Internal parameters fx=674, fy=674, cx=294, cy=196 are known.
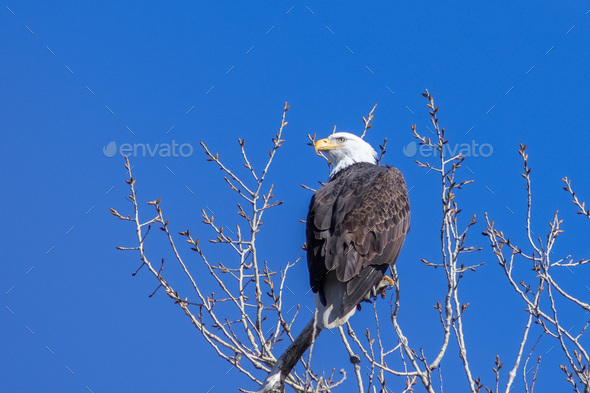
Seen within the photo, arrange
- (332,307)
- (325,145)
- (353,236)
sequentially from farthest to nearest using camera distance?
(325,145) < (353,236) < (332,307)

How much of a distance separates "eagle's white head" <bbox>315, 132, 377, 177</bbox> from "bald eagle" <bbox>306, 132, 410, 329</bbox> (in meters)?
0.30

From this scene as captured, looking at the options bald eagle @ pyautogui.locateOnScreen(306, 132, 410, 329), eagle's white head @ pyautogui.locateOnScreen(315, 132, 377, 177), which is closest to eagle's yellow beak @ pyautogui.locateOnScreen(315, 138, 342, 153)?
eagle's white head @ pyautogui.locateOnScreen(315, 132, 377, 177)

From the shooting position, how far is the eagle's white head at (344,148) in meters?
4.78

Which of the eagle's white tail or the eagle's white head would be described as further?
the eagle's white head

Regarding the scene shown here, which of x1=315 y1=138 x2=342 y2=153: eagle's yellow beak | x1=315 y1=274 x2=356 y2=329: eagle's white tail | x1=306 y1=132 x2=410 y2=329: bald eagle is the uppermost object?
x1=315 y1=138 x2=342 y2=153: eagle's yellow beak

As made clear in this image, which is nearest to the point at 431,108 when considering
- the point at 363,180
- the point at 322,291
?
the point at 363,180

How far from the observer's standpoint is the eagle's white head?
4781mm

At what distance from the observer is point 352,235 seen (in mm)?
3826

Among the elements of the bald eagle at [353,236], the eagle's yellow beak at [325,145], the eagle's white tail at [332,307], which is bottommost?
the eagle's white tail at [332,307]

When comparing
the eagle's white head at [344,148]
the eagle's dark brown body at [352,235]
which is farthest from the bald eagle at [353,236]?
the eagle's white head at [344,148]

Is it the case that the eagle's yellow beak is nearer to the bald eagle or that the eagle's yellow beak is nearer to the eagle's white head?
the eagle's white head

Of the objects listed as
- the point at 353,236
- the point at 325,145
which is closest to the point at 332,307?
the point at 353,236

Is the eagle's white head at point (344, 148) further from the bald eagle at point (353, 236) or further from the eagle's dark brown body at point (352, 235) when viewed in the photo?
the eagle's dark brown body at point (352, 235)

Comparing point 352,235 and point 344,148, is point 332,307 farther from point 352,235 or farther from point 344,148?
point 344,148
